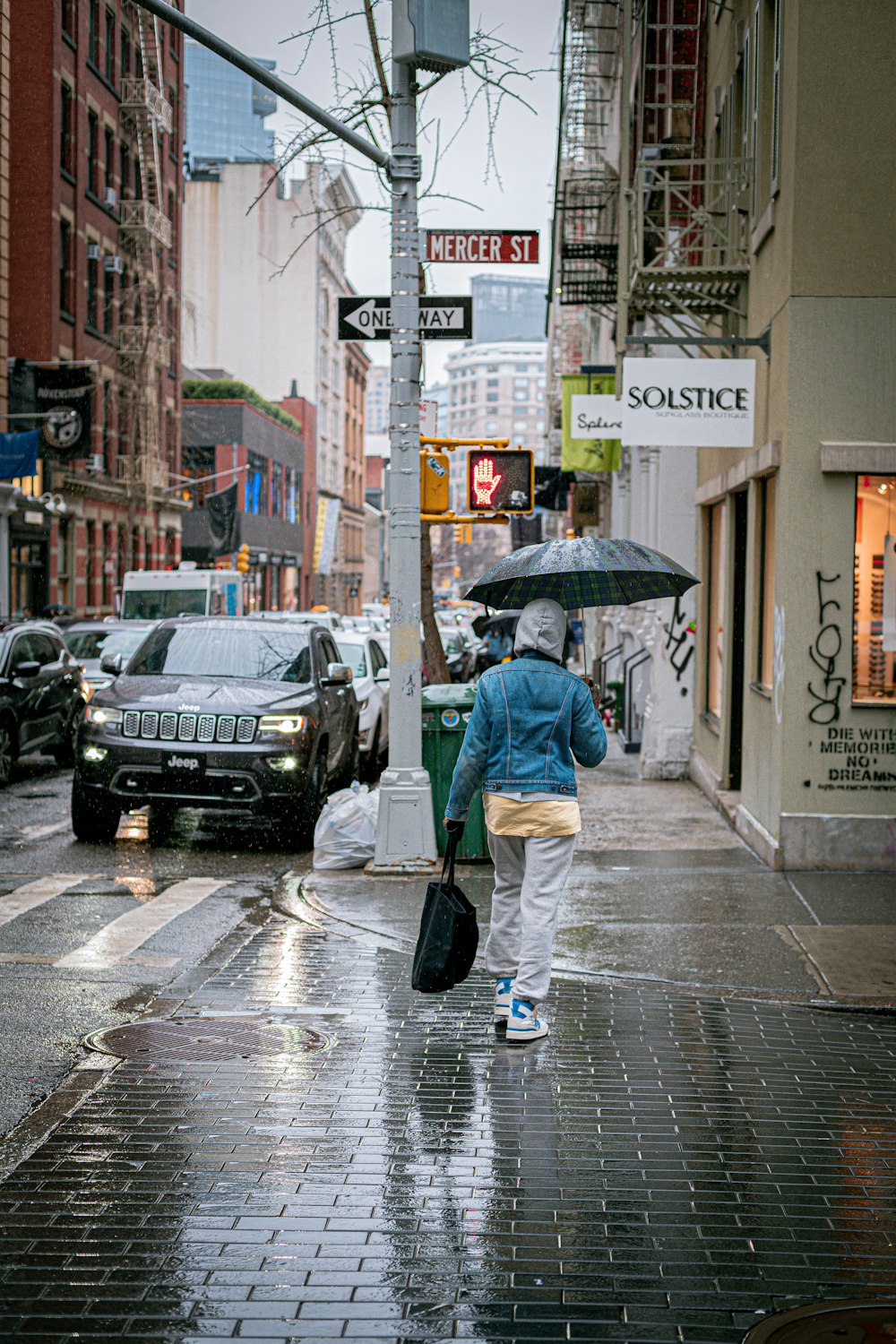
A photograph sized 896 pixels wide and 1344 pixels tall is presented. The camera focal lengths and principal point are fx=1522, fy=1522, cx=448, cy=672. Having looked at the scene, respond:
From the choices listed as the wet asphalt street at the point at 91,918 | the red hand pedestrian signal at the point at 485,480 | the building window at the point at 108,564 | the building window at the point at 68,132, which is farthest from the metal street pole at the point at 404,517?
the building window at the point at 108,564

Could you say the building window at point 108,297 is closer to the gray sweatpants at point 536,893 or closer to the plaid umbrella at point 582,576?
the plaid umbrella at point 582,576

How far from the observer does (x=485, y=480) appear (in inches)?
508

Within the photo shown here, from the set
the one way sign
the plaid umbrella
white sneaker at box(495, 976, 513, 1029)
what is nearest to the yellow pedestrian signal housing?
the one way sign

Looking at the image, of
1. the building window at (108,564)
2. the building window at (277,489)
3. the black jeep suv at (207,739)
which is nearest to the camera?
the black jeep suv at (207,739)

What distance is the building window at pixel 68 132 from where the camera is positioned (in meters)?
41.7

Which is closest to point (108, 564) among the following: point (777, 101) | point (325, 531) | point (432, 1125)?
point (325, 531)

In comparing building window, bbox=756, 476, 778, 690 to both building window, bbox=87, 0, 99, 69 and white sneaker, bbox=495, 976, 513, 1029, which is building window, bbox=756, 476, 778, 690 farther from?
building window, bbox=87, 0, 99, 69

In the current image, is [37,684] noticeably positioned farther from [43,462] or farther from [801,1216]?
[43,462]

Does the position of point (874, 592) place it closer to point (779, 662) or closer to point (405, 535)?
point (779, 662)

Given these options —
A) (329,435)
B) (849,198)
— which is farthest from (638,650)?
(329,435)

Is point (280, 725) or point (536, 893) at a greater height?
point (280, 725)

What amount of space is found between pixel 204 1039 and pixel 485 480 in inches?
278

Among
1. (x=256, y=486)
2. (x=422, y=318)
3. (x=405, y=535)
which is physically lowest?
(x=405, y=535)

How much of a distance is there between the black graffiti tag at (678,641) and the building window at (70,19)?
3110cm
